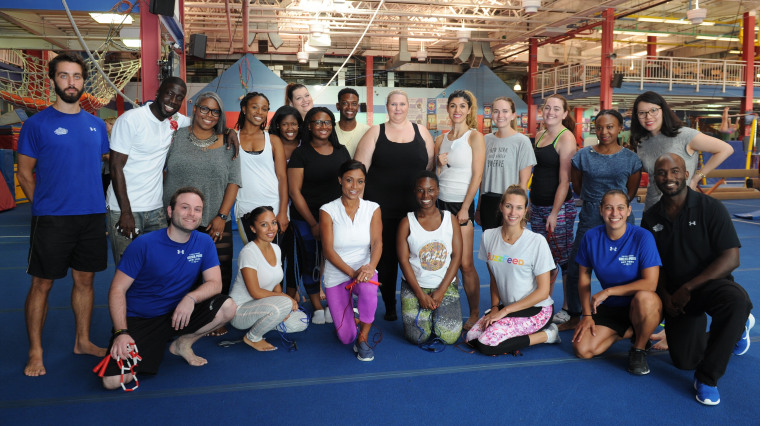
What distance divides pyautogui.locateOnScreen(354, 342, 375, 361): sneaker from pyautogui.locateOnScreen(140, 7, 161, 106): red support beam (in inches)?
111

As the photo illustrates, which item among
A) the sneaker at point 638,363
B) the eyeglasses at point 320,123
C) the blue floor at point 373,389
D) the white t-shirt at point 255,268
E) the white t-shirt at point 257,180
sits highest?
the eyeglasses at point 320,123

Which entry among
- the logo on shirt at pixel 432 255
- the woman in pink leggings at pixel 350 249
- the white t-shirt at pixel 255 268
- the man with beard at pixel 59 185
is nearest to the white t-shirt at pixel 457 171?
the logo on shirt at pixel 432 255

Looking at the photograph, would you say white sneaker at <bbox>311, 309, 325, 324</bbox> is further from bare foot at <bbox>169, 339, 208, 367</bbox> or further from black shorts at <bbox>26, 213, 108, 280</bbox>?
black shorts at <bbox>26, 213, 108, 280</bbox>

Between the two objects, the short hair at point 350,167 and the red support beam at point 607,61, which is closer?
the short hair at point 350,167

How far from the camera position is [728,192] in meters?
11.0

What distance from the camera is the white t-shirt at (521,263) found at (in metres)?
3.17

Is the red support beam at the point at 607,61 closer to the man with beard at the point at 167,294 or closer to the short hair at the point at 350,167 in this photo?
the short hair at the point at 350,167

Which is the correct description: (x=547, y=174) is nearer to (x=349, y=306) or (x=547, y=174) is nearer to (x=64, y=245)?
(x=349, y=306)

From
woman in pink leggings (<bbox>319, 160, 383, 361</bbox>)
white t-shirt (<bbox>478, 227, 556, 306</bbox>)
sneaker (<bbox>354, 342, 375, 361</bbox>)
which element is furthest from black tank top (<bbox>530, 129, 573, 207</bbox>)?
sneaker (<bbox>354, 342, 375, 361</bbox>)

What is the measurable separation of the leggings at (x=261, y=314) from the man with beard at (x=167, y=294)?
22cm

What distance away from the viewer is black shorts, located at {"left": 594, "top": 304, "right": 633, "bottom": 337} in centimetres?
302

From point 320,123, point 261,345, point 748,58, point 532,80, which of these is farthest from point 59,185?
point 748,58

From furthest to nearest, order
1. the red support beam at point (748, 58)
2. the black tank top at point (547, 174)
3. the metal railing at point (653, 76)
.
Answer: the red support beam at point (748, 58) → the metal railing at point (653, 76) → the black tank top at point (547, 174)

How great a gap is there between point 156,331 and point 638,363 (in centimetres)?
247
